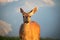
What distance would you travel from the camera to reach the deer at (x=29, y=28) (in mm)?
2268

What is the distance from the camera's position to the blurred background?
2303 millimetres

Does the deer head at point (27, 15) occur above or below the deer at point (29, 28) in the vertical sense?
above

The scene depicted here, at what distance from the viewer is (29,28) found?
89.9 inches

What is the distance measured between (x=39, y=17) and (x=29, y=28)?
168mm

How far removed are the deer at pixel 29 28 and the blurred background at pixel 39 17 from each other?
0.04 m

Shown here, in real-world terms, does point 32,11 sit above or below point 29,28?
above

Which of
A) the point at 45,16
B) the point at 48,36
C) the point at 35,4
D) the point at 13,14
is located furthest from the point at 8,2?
the point at 48,36

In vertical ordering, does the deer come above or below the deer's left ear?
below

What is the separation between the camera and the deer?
7.44 ft

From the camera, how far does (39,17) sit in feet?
7.56

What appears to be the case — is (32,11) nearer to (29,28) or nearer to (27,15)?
(27,15)

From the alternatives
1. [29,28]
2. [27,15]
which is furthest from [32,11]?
[29,28]

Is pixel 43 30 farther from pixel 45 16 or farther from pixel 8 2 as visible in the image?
pixel 8 2

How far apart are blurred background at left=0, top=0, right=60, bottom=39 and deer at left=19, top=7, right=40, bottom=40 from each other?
0.04 m
